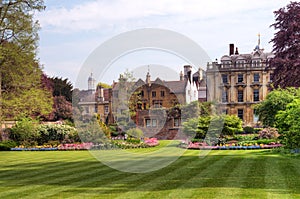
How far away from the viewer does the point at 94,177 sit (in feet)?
40.3

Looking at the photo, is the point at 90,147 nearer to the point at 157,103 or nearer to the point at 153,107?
the point at 153,107

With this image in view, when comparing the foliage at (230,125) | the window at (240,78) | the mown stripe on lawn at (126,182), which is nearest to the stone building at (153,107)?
the foliage at (230,125)

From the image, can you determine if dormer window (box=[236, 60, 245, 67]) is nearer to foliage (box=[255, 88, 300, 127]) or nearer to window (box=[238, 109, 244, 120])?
window (box=[238, 109, 244, 120])

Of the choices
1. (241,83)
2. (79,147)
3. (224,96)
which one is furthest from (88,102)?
(241,83)

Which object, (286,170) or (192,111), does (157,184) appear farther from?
(192,111)

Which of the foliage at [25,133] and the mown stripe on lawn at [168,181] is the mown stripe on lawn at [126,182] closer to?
the mown stripe on lawn at [168,181]

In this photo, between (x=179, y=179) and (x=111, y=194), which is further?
(x=179, y=179)

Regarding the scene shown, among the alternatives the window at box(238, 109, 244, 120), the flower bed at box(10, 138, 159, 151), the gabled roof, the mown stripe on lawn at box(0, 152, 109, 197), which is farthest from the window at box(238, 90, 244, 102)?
the mown stripe on lawn at box(0, 152, 109, 197)

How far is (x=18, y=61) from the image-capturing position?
30.7 meters

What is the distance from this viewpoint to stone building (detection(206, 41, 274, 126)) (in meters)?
57.7

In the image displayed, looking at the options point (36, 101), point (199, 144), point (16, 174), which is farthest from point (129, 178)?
point (36, 101)

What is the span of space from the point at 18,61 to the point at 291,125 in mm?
21297

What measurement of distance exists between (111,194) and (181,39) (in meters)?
7.36

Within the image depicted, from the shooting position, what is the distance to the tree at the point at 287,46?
28.4 m
